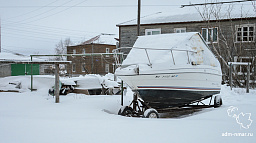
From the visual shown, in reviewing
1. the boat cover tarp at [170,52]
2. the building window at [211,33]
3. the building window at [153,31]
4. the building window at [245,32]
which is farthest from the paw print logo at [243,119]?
the building window at [153,31]

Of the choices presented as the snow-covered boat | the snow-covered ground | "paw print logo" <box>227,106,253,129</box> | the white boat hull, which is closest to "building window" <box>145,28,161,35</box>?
the snow-covered boat

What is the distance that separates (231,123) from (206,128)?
2.59 feet

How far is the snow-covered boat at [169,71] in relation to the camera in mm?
6906

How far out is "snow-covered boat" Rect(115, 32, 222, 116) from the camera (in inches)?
272

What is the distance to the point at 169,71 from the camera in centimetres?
688

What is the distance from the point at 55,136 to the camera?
13.7 feet

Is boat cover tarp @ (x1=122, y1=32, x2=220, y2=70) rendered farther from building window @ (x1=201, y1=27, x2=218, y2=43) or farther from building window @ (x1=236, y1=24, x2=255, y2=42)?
building window @ (x1=201, y1=27, x2=218, y2=43)

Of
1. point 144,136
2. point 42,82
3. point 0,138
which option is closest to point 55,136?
point 0,138

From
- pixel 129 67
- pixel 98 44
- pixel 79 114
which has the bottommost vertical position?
pixel 79 114

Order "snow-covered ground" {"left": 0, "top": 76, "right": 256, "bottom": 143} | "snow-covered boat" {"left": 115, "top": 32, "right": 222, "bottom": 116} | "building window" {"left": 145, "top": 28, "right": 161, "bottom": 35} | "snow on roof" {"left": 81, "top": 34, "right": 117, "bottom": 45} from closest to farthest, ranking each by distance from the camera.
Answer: "snow-covered ground" {"left": 0, "top": 76, "right": 256, "bottom": 143} → "snow-covered boat" {"left": 115, "top": 32, "right": 222, "bottom": 116} → "building window" {"left": 145, "top": 28, "right": 161, "bottom": 35} → "snow on roof" {"left": 81, "top": 34, "right": 117, "bottom": 45}

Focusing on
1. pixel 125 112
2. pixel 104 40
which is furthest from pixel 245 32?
pixel 104 40

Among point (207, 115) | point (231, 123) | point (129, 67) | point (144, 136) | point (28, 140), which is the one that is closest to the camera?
point (28, 140)

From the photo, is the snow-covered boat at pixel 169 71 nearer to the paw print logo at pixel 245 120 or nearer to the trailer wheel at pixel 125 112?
the trailer wheel at pixel 125 112

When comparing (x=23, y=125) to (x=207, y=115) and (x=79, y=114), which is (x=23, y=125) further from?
(x=207, y=115)
